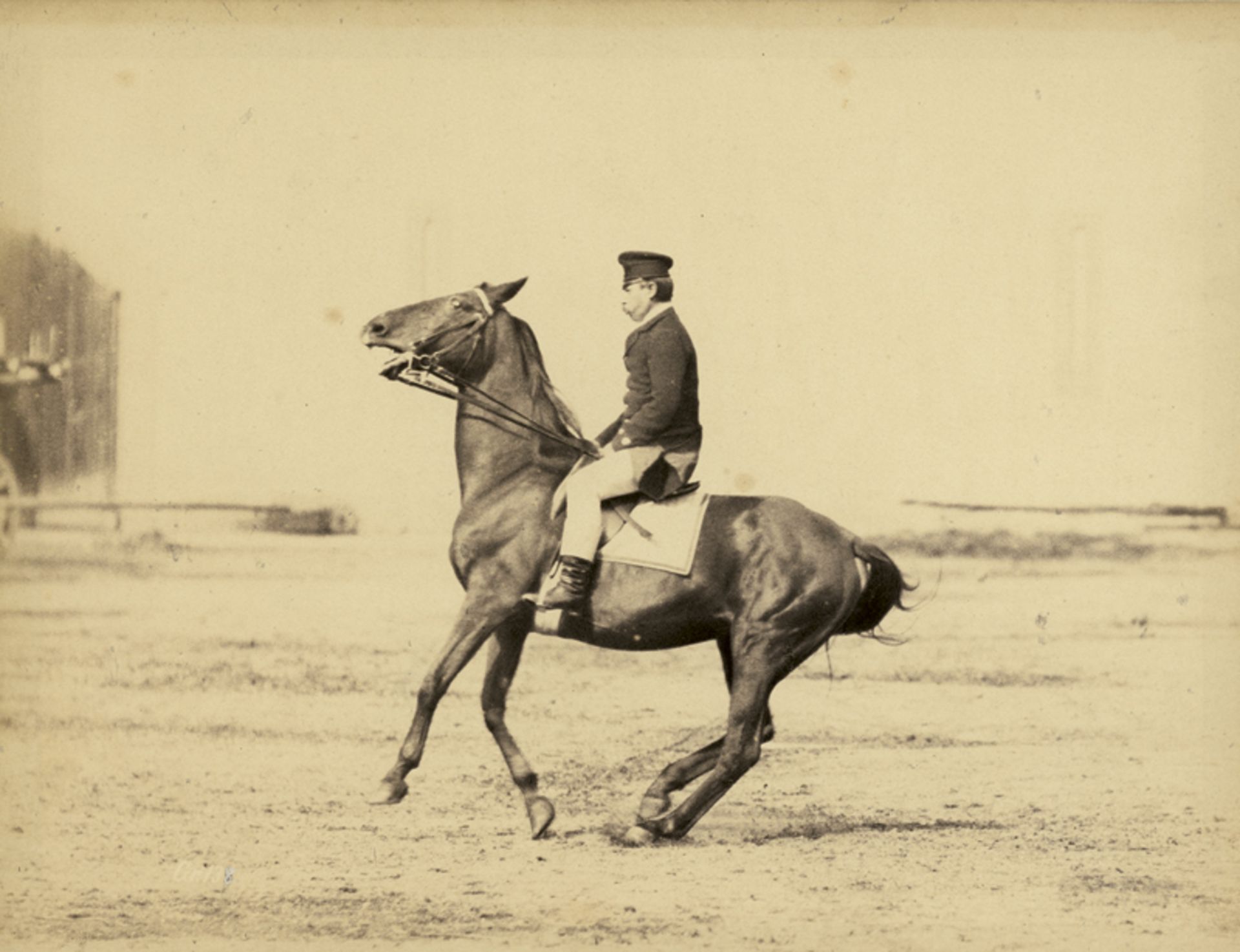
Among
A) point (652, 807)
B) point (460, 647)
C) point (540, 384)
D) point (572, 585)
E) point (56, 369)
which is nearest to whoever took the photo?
point (572, 585)

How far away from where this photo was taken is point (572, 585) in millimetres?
6828

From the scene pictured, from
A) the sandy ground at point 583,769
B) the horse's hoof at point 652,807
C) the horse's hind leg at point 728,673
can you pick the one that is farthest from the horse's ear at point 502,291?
the horse's hoof at point 652,807

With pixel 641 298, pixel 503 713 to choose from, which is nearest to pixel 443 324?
pixel 641 298

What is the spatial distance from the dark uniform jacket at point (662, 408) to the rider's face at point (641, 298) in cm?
12

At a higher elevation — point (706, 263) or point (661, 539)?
point (706, 263)

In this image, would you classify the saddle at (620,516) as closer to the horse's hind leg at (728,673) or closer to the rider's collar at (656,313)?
the horse's hind leg at (728,673)

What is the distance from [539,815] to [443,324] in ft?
7.47

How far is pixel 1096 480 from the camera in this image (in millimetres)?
7754

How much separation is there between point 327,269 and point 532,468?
1.65m

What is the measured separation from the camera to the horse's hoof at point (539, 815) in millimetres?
7082

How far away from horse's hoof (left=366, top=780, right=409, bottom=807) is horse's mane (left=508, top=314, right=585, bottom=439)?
5.93ft

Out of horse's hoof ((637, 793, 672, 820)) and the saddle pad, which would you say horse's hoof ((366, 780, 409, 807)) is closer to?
horse's hoof ((637, 793, 672, 820))

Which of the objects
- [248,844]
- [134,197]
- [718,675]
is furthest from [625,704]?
[134,197]

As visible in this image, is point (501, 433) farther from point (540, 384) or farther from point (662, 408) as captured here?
point (662, 408)
